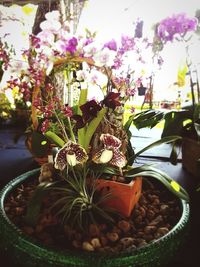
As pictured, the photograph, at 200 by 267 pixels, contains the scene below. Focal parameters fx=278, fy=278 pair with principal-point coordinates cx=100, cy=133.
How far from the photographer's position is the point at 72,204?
680 millimetres

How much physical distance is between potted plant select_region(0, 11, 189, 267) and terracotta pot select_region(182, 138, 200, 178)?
41 cm

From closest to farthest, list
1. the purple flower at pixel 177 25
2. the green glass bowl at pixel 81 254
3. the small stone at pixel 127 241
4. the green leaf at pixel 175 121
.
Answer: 1. the green glass bowl at pixel 81 254
2. the small stone at pixel 127 241
3. the green leaf at pixel 175 121
4. the purple flower at pixel 177 25

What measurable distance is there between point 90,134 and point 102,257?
36 centimetres

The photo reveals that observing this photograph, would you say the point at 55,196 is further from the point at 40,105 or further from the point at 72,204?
the point at 40,105

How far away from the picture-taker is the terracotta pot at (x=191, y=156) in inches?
47.0

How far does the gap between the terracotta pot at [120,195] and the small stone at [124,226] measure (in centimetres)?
4

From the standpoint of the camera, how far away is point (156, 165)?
4.50 ft

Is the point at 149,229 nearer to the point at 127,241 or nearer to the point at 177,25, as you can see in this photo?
the point at 127,241

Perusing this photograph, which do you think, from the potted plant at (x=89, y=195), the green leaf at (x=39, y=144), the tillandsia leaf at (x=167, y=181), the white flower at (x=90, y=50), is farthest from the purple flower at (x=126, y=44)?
the green leaf at (x=39, y=144)

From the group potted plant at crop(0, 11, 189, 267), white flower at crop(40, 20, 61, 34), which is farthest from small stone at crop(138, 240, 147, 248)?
white flower at crop(40, 20, 61, 34)

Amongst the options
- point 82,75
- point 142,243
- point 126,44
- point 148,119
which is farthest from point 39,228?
point 148,119

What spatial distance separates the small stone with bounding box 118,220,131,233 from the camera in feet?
2.24

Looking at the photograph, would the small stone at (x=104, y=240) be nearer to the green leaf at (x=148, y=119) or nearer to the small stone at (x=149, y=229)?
the small stone at (x=149, y=229)

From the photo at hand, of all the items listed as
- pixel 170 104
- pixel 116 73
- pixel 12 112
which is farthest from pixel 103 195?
pixel 170 104
